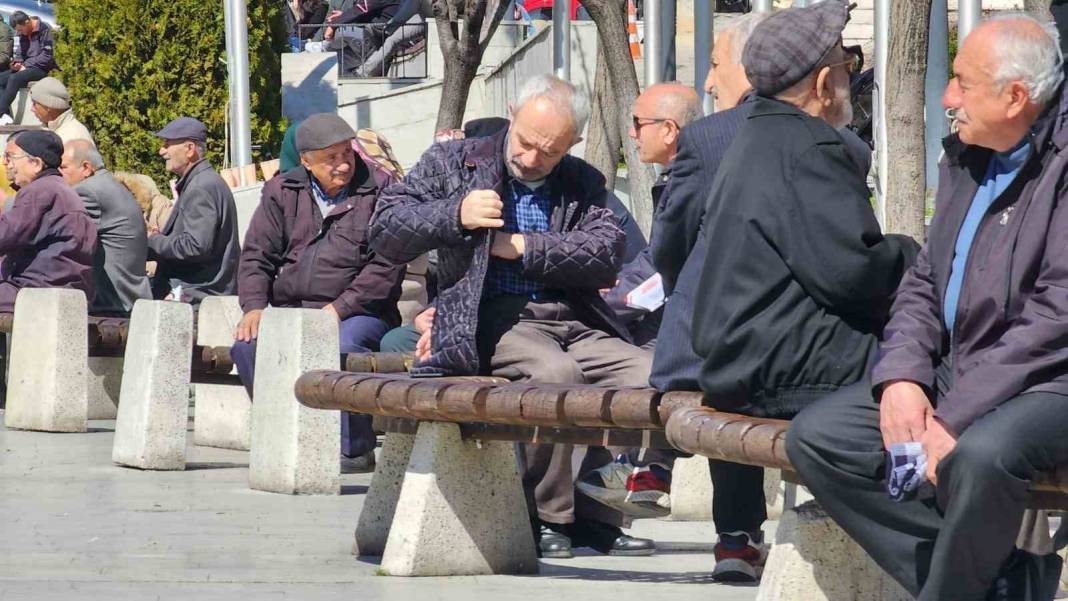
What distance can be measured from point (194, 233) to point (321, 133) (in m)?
2.92

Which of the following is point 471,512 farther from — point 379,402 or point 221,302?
point 221,302

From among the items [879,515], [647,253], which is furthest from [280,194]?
[879,515]

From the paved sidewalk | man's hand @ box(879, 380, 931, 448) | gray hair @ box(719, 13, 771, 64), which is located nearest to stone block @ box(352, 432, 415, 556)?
the paved sidewalk

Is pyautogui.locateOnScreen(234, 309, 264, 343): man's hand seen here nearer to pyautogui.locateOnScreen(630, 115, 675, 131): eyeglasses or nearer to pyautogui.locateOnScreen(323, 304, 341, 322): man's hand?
pyautogui.locateOnScreen(323, 304, 341, 322): man's hand

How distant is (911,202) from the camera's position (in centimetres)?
948

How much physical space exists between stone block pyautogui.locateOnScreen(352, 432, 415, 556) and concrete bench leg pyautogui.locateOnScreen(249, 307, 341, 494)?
Result: 1.68 metres

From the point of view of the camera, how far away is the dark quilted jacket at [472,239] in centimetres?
652

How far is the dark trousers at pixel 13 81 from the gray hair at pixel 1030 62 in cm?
2223

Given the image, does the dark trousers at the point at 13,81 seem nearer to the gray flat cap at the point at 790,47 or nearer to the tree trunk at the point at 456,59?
the tree trunk at the point at 456,59

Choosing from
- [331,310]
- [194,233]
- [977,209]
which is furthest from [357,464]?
[977,209]

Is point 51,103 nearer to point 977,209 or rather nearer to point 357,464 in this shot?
point 357,464

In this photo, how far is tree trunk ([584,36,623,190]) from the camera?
15.3m

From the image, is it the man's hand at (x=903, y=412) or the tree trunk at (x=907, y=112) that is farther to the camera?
the tree trunk at (x=907, y=112)

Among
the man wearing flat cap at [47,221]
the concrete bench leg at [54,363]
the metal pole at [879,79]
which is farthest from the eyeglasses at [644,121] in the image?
the man wearing flat cap at [47,221]
